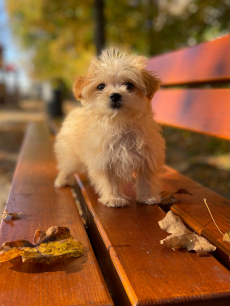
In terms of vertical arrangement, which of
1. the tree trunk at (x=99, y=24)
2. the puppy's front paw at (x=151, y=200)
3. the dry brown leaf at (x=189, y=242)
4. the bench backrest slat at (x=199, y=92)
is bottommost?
the puppy's front paw at (x=151, y=200)

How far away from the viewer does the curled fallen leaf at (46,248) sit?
1.43 m

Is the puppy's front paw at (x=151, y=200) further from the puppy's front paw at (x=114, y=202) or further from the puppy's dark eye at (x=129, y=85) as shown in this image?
the puppy's dark eye at (x=129, y=85)

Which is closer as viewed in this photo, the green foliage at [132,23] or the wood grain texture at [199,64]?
the wood grain texture at [199,64]

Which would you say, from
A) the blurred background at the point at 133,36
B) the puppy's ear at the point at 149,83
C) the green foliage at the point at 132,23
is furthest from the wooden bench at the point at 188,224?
the green foliage at the point at 132,23

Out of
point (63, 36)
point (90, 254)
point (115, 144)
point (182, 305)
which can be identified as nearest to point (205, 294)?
point (182, 305)

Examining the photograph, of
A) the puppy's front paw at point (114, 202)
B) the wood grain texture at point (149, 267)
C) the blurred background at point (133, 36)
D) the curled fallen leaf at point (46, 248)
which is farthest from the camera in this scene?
the blurred background at point (133, 36)

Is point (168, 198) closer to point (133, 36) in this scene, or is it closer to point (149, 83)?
point (149, 83)

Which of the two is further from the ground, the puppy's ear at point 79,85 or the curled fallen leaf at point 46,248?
the puppy's ear at point 79,85

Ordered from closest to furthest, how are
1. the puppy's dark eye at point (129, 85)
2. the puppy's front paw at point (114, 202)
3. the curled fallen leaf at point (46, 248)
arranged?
the curled fallen leaf at point (46, 248) < the puppy's front paw at point (114, 202) < the puppy's dark eye at point (129, 85)

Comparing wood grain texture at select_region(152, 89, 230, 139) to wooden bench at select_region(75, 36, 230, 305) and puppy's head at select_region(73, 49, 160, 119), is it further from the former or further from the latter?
puppy's head at select_region(73, 49, 160, 119)

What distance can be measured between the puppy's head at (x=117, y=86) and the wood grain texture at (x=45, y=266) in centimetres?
64

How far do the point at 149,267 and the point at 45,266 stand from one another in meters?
0.41

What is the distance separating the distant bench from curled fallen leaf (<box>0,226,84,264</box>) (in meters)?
0.03

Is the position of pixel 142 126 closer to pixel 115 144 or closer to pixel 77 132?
pixel 115 144
